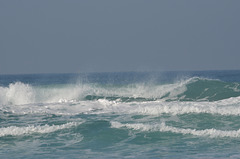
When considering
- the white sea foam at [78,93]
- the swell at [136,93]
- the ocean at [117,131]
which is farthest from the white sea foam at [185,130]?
the white sea foam at [78,93]

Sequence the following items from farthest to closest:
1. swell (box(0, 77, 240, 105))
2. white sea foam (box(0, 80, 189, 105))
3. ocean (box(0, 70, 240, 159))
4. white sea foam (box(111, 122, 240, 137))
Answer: white sea foam (box(0, 80, 189, 105)), swell (box(0, 77, 240, 105)), white sea foam (box(111, 122, 240, 137)), ocean (box(0, 70, 240, 159))

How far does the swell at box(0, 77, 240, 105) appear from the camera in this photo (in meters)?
21.8

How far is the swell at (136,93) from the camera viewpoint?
21.8 m

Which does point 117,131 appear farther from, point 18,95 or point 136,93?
point 18,95

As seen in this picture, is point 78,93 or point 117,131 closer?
point 117,131

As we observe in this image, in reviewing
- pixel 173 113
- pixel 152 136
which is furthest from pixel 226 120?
pixel 152 136

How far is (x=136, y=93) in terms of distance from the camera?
962 inches

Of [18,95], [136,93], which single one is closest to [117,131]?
[136,93]

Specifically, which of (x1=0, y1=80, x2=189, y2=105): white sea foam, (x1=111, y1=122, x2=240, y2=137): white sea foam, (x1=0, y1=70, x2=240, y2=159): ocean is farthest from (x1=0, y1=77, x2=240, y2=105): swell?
(x1=111, y1=122, x2=240, y2=137): white sea foam

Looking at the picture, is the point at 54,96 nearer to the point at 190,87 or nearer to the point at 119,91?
the point at 119,91

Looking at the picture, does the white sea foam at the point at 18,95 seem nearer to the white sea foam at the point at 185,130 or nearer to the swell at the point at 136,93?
the swell at the point at 136,93

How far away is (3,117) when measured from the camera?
591 inches

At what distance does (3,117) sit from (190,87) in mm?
12500

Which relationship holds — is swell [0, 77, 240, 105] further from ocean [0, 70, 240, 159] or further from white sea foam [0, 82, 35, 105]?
ocean [0, 70, 240, 159]
